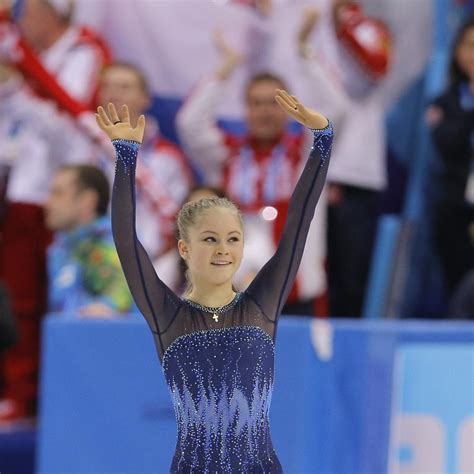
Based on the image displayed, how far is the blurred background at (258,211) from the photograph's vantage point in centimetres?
420

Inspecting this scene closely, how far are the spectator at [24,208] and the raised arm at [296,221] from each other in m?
2.55

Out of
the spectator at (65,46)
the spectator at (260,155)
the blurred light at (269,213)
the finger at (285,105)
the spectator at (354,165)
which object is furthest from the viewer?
the spectator at (354,165)

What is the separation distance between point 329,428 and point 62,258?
1.58 m

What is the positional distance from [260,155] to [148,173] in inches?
24.9

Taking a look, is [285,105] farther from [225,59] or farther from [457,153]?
[457,153]

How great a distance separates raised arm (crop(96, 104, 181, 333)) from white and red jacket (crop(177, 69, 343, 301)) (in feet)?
7.02

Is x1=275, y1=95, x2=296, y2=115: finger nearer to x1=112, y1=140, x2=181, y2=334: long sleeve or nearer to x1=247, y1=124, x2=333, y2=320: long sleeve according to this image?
x1=247, y1=124, x2=333, y2=320: long sleeve

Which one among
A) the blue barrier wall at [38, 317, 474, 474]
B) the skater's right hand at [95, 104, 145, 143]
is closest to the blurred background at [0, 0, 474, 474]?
the blue barrier wall at [38, 317, 474, 474]

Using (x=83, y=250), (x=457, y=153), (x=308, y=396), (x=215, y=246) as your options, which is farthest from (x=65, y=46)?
(x=215, y=246)

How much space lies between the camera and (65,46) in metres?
6.00

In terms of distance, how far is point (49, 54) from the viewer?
610cm

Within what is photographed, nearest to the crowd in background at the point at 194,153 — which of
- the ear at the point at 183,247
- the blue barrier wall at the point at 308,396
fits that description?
the blue barrier wall at the point at 308,396

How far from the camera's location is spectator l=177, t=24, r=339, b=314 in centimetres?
545

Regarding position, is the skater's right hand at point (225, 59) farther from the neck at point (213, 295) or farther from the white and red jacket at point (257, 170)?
the neck at point (213, 295)
